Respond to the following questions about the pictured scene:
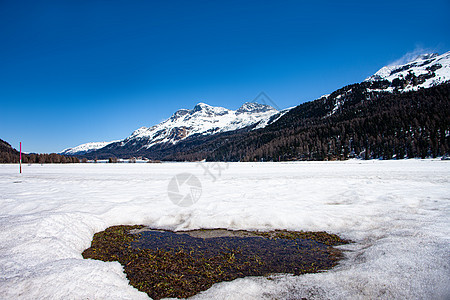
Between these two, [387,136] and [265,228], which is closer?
[265,228]

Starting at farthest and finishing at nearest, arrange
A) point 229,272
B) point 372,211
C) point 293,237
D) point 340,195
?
1. point 340,195
2. point 372,211
3. point 293,237
4. point 229,272

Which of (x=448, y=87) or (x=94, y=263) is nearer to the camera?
(x=94, y=263)

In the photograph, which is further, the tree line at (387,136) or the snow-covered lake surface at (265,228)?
the tree line at (387,136)

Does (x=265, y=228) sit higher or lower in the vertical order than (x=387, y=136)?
lower

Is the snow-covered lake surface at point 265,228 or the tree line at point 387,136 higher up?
the tree line at point 387,136

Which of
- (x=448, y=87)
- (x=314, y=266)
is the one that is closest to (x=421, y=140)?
(x=448, y=87)

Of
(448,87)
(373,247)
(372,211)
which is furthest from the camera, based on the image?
(448,87)

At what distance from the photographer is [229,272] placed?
4.86 meters

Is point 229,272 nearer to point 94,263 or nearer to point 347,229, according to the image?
point 94,263

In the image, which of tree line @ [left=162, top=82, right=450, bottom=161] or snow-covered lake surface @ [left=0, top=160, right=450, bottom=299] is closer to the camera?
snow-covered lake surface @ [left=0, top=160, right=450, bottom=299]

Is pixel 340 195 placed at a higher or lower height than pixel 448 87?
lower

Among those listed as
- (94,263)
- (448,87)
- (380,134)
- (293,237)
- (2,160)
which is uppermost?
(448,87)

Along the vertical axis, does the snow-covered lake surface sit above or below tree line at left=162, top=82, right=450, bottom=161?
below

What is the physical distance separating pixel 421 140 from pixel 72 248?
103 m
